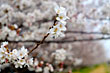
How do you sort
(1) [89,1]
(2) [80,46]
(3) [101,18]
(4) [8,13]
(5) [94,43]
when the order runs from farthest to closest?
(5) [94,43] < (2) [80,46] < (1) [89,1] < (3) [101,18] < (4) [8,13]

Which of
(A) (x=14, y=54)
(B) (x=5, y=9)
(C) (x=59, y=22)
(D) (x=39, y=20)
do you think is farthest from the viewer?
(D) (x=39, y=20)

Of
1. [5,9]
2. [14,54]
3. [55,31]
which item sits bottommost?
[14,54]

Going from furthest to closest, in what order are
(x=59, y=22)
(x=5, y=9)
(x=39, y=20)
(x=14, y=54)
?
(x=39, y=20), (x=5, y=9), (x=14, y=54), (x=59, y=22)

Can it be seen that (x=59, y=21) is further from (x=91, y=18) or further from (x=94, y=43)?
(x=94, y=43)

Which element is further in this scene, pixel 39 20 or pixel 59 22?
pixel 39 20

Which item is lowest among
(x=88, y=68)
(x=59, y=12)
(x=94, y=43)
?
(x=88, y=68)

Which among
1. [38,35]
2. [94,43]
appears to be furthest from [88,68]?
[38,35]

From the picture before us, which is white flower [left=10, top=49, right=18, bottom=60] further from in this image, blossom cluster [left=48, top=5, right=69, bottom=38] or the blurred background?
the blurred background

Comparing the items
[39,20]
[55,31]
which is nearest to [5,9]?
[39,20]

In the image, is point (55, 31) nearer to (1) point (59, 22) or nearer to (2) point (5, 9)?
(1) point (59, 22)

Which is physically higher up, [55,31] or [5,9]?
[5,9]

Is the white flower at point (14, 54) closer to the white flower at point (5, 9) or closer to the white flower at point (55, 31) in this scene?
the white flower at point (55, 31)
